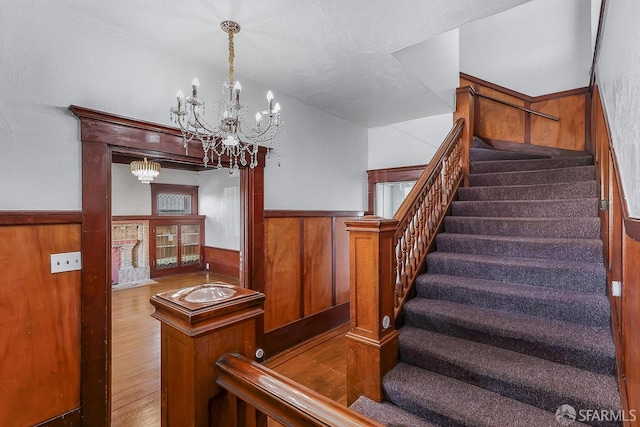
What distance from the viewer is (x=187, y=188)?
7.20 m

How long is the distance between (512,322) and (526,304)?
0.18m

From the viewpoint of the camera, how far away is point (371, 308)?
1.90 metres

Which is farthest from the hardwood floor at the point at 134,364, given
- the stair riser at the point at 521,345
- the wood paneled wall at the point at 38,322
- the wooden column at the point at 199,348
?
the stair riser at the point at 521,345

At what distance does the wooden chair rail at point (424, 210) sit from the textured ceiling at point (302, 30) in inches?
32.0

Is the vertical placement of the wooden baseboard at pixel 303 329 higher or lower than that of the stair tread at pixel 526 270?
lower

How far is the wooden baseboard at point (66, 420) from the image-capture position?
183 centimetres

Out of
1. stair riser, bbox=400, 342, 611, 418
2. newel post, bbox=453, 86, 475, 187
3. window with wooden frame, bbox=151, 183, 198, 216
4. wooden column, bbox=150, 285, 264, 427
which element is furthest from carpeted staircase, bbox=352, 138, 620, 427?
window with wooden frame, bbox=151, 183, 198, 216

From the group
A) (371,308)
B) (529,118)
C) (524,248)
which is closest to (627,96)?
(524,248)

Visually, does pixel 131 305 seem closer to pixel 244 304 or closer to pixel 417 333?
pixel 417 333

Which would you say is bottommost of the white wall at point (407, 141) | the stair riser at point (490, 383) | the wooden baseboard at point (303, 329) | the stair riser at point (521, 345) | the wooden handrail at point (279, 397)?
the wooden baseboard at point (303, 329)

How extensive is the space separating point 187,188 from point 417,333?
649 cm

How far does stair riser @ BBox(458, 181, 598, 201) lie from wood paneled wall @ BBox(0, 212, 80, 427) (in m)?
3.31

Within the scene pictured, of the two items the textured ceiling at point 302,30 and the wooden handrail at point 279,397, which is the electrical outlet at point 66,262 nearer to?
the textured ceiling at point 302,30

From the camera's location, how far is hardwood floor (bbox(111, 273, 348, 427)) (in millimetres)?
2348
